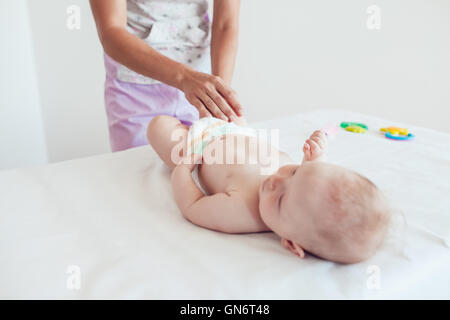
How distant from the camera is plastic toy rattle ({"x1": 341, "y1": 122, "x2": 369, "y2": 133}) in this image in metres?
1.53

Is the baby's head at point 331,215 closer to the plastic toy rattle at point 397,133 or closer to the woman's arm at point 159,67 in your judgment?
the woman's arm at point 159,67

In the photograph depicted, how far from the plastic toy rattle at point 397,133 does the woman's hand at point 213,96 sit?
0.71 m

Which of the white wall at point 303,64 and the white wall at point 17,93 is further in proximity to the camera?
the white wall at point 303,64

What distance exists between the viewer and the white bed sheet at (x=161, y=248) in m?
0.69

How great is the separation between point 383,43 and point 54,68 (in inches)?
79.0

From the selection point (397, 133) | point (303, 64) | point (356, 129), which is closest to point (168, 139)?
point (356, 129)

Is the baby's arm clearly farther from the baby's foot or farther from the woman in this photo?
the woman

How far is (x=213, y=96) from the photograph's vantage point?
1027 mm

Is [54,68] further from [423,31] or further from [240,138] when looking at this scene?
[423,31]

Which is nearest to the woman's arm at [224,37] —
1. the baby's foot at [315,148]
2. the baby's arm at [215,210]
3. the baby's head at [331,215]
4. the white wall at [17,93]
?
the baby's foot at [315,148]

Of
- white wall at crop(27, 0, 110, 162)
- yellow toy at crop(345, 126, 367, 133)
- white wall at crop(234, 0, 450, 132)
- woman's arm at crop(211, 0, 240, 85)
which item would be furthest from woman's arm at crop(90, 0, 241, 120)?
white wall at crop(234, 0, 450, 132)

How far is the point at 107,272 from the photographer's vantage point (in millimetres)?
718
